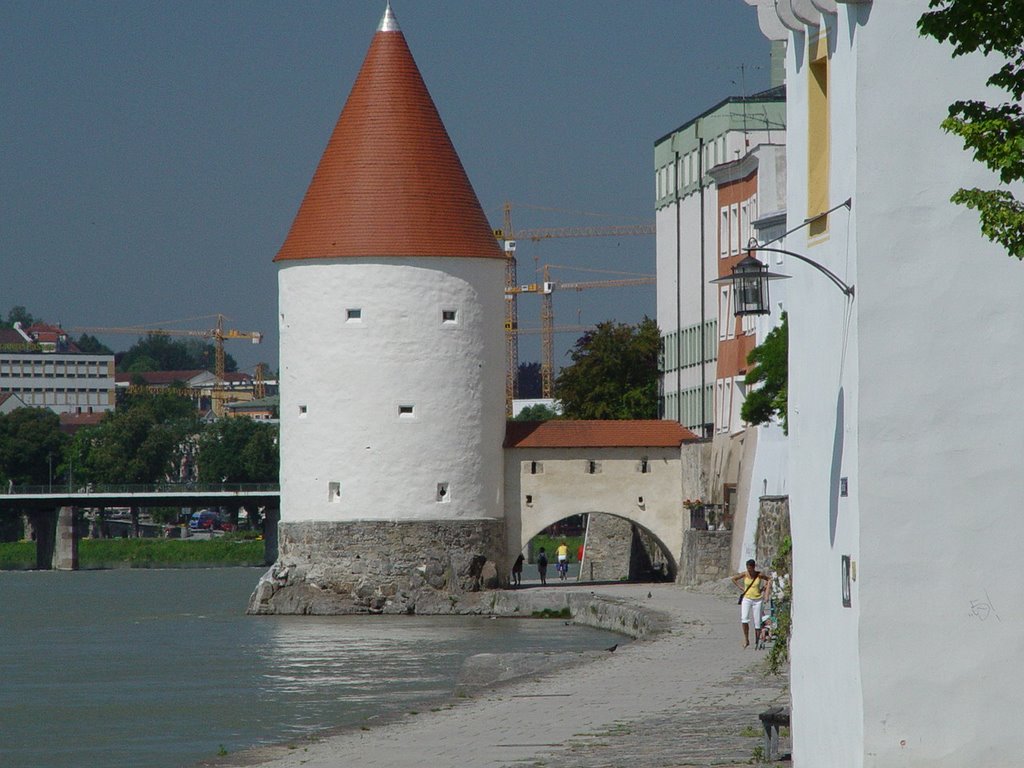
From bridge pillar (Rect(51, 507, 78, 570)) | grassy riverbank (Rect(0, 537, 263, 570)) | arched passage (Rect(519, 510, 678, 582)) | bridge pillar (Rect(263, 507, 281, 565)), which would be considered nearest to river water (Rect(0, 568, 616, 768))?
arched passage (Rect(519, 510, 678, 582))

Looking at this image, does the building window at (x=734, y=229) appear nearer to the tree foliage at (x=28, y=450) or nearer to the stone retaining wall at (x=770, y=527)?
the stone retaining wall at (x=770, y=527)

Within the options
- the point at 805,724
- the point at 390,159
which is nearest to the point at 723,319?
the point at 390,159

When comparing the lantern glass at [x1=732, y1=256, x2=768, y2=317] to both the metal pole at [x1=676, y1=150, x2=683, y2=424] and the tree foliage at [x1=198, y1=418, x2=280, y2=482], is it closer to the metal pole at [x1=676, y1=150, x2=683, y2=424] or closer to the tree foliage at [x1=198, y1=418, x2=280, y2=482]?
the metal pole at [x1=676, y1=150, x2=683, y2=424]

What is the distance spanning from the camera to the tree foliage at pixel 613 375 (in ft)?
174

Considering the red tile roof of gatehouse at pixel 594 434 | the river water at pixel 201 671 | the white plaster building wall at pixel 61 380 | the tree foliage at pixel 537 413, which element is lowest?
the river water at pixel 201 671

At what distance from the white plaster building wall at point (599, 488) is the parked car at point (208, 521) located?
6065 cm

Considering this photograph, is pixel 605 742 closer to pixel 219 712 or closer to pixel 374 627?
pixel 219 712

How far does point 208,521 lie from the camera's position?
10412cm

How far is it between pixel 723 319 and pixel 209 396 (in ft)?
462

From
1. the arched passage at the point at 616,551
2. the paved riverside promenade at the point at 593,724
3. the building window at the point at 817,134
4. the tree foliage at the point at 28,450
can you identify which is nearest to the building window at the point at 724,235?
the arched passage at the point at 616,551

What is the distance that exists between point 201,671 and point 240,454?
7380 cm

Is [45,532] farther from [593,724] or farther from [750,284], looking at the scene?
[750,284]

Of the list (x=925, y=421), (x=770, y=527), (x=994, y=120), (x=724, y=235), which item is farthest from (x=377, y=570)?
(x=994, y=120)

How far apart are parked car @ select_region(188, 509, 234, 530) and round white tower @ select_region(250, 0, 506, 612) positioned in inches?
2437
